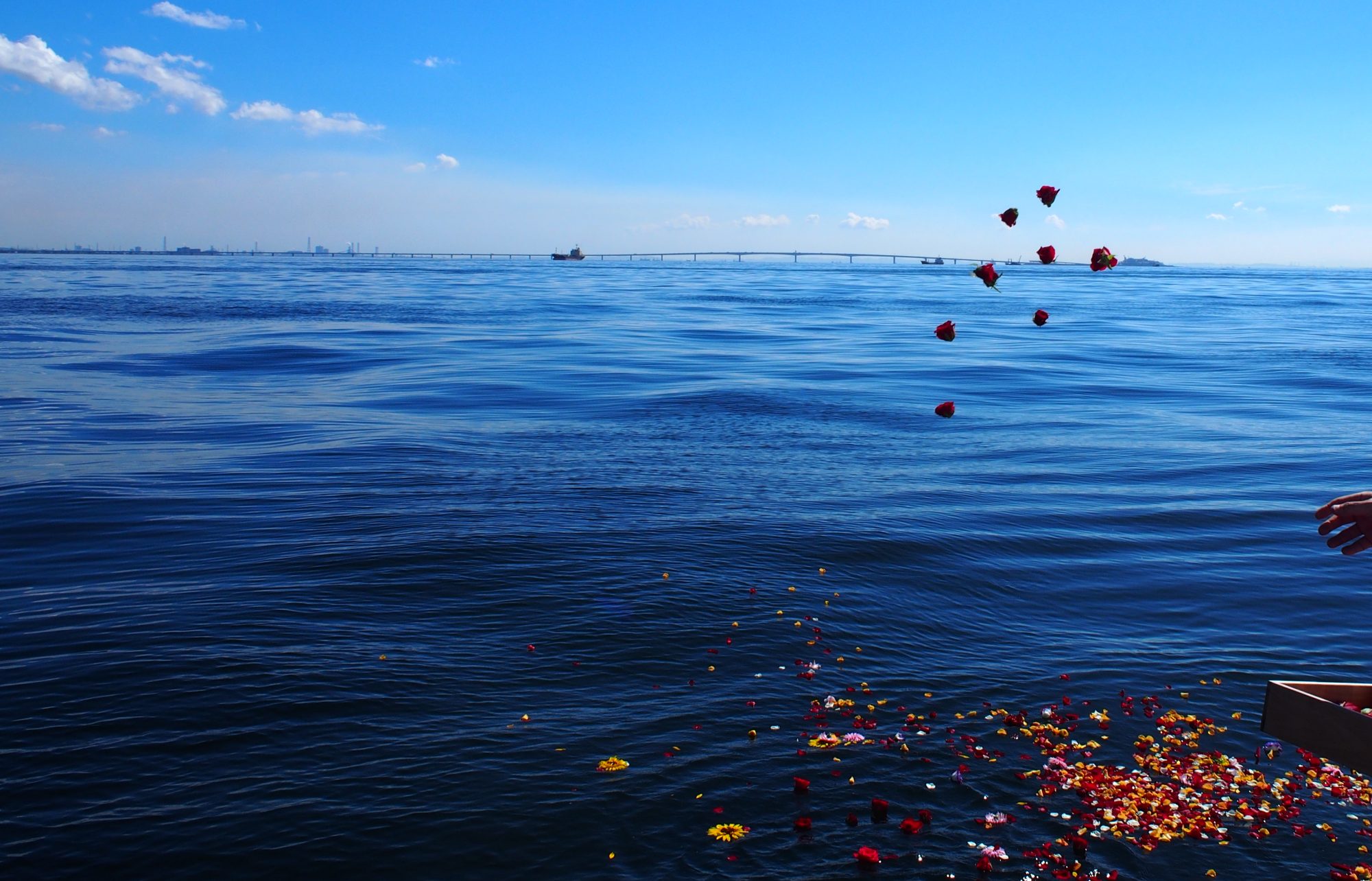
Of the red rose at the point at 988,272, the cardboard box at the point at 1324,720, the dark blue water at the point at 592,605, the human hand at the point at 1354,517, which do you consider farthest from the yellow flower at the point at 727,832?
the red rose at the point at 988,272

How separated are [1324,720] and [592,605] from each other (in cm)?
688

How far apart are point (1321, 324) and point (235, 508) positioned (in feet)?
207

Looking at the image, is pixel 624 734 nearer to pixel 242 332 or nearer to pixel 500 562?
pixel 500 562

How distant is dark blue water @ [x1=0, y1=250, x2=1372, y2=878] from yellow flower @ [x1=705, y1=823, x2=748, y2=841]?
9 cm

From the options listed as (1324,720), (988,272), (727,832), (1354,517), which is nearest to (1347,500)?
(1354,517)

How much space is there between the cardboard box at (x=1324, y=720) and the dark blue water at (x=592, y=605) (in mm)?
1721

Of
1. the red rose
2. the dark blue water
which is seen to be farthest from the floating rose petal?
the dark blue water

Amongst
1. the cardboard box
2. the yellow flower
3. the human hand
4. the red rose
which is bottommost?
the yellow flower

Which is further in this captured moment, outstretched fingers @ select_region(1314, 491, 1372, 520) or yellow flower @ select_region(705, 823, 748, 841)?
yellow flower @ select_region(705, 823, 748, 841)

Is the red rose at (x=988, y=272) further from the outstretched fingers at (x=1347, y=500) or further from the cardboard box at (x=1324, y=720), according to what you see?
the cardboard box at (x=1324, y=720)

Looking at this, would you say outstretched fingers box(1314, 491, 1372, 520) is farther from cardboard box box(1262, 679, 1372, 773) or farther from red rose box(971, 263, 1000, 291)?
red rose box(971, 263, 1000, 291)

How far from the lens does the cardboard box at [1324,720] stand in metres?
4.37

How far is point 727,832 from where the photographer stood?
6223 millimetres

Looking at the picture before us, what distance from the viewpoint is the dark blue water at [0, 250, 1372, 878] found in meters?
6.33
